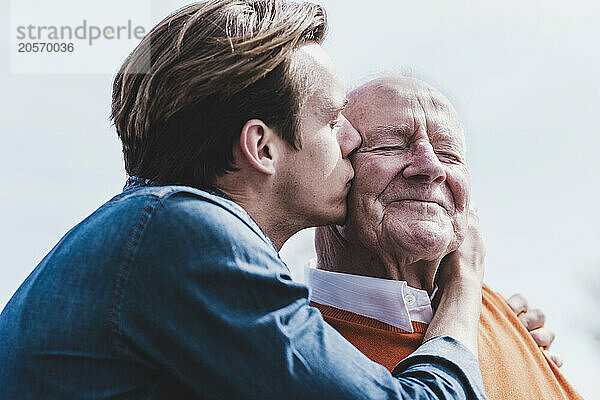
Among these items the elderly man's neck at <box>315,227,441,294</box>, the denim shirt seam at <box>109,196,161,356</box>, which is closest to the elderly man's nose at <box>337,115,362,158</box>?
the elderly man's neck at <box>315,227,441,294</box>

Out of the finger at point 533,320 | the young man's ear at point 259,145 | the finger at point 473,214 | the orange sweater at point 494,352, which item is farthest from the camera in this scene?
the finger at point 533,320

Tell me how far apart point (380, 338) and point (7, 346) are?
993 millimetres

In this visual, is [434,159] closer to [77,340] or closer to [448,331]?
[448,331]

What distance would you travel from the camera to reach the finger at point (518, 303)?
89.9 inches

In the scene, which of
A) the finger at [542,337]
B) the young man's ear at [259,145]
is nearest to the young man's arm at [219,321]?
the young man's ear at [259,145]

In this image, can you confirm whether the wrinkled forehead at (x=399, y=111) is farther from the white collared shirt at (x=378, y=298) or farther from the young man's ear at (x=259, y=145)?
the young man's ear at (x=259, y=145)

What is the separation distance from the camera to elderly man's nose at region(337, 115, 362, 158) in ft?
6.32

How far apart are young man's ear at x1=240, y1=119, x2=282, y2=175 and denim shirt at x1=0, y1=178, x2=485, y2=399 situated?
0.81 ft

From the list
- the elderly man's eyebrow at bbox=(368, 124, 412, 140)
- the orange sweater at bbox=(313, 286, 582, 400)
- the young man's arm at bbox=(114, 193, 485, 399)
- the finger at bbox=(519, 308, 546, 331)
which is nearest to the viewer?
the young man's arm at bbox=(114, 193, 485, 399)

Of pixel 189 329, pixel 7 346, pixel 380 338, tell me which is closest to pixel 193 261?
pixel 189 329

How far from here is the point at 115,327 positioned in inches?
44.7

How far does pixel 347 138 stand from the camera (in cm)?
194

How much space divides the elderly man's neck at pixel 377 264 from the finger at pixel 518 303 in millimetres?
394

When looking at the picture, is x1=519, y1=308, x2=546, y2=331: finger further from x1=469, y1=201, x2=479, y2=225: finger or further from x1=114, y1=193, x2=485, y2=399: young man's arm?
x1=114, y1=193, x2=485, y2=399: young man's arm
